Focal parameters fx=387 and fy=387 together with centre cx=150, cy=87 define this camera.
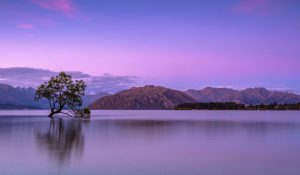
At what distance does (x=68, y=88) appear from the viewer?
114688mm

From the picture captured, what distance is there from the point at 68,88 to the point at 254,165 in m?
92.5

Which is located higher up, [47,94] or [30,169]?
[47,94]

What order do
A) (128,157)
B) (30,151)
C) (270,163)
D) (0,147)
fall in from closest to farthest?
(270,163) < (128,157) < (30,151) < (0,147)

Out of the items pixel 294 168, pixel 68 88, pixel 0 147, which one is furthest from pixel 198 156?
pixel 68 88

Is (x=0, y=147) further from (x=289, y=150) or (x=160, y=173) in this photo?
(x=289, y=150)

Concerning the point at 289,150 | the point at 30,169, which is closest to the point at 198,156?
the point at 289,150

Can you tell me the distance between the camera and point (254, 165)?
2795 centimetres

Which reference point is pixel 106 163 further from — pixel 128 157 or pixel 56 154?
pixel 56 154

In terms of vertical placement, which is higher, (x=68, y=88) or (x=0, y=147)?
(x=68, y=88)

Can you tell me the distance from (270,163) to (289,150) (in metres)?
10.2

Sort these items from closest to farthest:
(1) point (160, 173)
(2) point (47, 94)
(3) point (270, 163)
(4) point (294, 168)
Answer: (1) point (160, 173) → (4) point (294, 168) → (3) point (270, 163) → (2) point (47, 94)

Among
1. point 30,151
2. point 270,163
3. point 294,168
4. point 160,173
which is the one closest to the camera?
point 160,173

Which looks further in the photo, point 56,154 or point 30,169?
point 56,154

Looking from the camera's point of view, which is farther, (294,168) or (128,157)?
(128,157)
